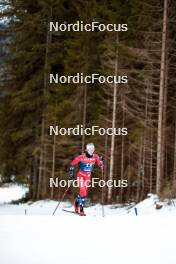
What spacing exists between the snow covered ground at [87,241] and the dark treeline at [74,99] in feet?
47.9

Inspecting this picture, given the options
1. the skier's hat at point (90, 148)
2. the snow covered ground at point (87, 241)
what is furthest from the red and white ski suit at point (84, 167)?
the snow covered ground at point (87, 241)

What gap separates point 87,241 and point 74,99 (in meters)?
20.6

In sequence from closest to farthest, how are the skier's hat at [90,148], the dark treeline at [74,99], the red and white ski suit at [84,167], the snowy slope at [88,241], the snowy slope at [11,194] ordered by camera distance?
the snowy slope at [88,241], the skier's hat at [90,148], the red and white ski suit at [84,167], the dark treeline at [74,99], the snowy slope at [11,194]

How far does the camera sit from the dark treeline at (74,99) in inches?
958

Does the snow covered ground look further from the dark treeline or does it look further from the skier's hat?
the dark treeline

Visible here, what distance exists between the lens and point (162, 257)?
5.69m

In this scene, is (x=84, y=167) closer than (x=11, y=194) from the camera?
Yes

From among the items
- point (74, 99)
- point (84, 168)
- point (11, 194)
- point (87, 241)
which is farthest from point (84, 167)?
point (11, 194)

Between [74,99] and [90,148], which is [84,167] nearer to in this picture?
[90,148]

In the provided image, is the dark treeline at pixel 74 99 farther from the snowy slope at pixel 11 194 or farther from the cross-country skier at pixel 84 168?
the cross-country skier at pixel 84 168

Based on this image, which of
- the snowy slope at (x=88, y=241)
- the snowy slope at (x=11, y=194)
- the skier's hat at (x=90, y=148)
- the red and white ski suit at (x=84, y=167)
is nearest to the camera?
the snowy slope at (x=88, y=241)

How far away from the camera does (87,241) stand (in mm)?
6953

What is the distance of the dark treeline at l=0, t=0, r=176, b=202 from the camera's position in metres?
24.3

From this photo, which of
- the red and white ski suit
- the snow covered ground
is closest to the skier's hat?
the red and white ski suit
